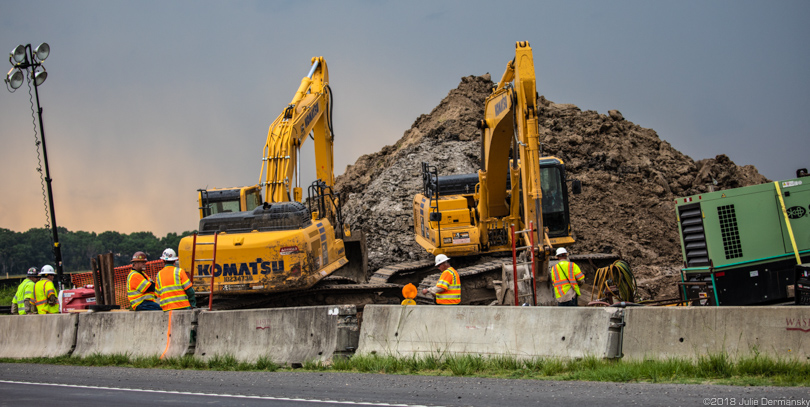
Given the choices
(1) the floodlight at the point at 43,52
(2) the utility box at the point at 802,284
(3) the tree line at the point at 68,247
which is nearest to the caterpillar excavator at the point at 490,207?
(2) the utility box at the point at 802,284

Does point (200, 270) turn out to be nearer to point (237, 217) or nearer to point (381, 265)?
point (237, 217)

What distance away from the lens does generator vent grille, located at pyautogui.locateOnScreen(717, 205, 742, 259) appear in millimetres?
13117

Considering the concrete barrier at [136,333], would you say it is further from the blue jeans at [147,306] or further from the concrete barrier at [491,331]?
the concrete barrier at [491,331]

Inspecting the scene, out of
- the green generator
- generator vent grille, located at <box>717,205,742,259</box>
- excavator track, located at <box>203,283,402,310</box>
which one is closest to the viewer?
the green generator

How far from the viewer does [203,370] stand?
10.1 m

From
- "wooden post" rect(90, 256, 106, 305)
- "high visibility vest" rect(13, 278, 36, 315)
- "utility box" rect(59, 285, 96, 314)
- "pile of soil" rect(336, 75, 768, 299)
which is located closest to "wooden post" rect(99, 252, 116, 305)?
"wooden post" rect(90, 256, 106, 305)

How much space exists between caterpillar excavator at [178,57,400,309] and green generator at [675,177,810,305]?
6285 millimetres

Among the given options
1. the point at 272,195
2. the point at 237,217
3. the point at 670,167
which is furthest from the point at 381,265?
the point at 670,167

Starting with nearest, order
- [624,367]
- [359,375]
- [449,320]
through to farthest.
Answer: [624,367], [359,375], [449,320]

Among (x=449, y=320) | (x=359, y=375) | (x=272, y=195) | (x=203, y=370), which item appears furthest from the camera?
(x=272, y=195)

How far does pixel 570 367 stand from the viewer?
812 cm

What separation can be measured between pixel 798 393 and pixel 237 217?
31.8 ft

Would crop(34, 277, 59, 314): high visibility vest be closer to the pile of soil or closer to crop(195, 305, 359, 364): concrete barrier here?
crop(195, 305, 359, 364): concrete barrier

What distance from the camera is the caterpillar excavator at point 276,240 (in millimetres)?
12914
